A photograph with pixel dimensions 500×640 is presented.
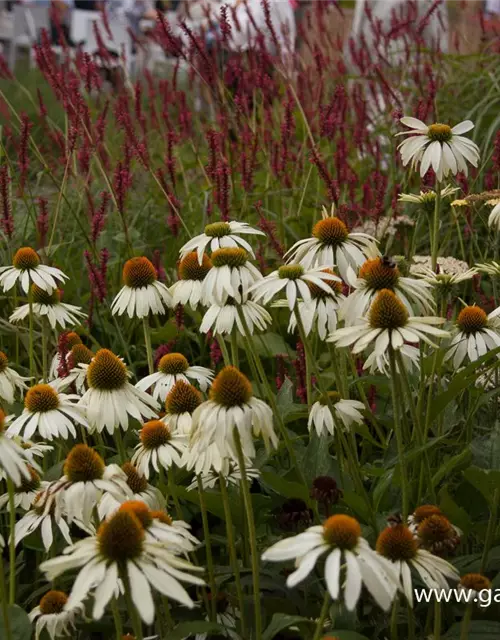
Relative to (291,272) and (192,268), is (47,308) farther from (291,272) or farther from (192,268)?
(291,272)

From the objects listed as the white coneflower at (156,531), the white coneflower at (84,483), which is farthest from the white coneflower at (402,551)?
the white coneflower at (84,483)

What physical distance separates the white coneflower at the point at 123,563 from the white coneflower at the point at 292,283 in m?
0.46

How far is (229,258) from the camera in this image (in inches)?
60.9

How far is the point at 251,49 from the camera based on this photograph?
336 centimetres

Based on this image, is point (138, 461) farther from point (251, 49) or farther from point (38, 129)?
point (38, 129)

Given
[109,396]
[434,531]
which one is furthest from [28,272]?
[434,531]

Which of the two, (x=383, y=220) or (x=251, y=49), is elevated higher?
(x=251, y=49)

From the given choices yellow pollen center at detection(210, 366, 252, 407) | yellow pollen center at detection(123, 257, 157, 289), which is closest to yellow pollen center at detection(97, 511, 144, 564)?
yellow pollen center at detection(210, 366, 252, 407)

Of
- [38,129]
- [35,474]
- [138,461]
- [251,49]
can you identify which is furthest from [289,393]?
[38,129]

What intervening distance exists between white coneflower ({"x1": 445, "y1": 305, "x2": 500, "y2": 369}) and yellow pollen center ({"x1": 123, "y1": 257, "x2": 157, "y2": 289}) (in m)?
0.56

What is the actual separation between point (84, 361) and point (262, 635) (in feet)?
2.41

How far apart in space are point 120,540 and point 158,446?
0.50 meters

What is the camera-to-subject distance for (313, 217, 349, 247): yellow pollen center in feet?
5.28

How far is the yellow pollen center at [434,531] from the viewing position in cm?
126
